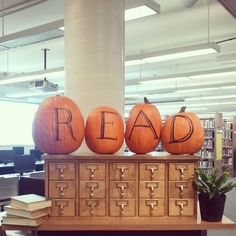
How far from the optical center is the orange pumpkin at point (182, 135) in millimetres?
1406

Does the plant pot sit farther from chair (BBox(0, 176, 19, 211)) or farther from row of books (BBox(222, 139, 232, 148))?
row of books (BBox(222, 139, 232, 148))

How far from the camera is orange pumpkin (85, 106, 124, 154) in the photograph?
141 centimetres

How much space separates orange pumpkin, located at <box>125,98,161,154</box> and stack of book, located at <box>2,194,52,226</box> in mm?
421

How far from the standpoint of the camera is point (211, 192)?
4.42 feet

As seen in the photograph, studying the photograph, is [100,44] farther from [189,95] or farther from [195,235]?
[189,95]

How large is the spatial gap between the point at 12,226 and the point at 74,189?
0.89 ft

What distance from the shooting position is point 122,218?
135cm

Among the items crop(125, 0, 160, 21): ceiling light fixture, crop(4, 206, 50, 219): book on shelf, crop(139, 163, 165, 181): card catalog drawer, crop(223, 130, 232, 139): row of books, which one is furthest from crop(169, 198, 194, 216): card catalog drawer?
crop(223, 130, 232, 139): row of books

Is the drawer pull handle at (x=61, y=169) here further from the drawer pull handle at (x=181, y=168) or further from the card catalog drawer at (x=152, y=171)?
the drawer pull handle at (x=181, y=168)

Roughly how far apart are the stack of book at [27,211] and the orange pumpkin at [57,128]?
8.3 inches

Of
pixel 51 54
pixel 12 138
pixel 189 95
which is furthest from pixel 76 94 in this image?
pixel 12 138

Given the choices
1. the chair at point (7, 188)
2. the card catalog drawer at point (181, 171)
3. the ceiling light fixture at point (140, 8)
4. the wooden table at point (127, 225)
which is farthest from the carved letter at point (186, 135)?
the chair at point (7, 188)

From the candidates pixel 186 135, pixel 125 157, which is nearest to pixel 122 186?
pixel 125 157

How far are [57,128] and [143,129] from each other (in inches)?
14.0
